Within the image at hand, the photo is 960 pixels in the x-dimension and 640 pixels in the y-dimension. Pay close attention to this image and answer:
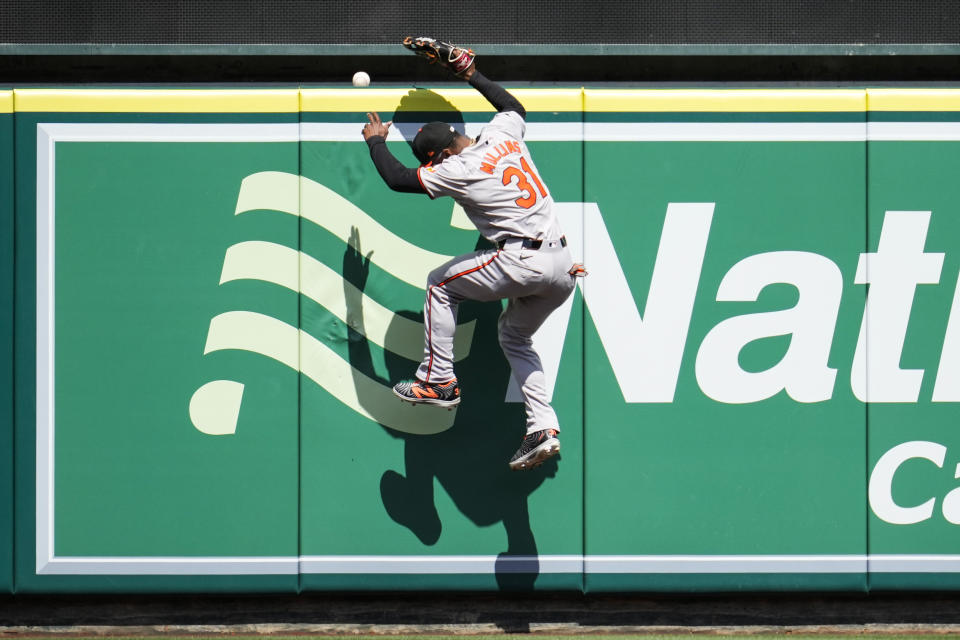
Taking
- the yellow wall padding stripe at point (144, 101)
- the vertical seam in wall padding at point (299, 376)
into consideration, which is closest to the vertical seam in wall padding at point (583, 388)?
the vertical seam in wall padding at point (299, 376)

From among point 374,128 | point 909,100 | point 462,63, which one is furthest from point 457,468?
point 909,100

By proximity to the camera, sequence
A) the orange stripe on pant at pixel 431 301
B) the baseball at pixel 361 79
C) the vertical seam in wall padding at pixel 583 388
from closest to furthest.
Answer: the orange stripe on pant at pixel 431 301
the baseball at pixel 361 79
the vertical seam in wall padding at pixel 583 388

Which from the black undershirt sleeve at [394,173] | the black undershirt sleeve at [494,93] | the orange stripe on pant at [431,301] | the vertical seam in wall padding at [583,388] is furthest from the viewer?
the vertical seam in wall padding at [583,388]

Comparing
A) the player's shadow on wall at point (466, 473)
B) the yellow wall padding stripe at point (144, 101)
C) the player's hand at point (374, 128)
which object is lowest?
the player's shadow on wall at point (466, 473)

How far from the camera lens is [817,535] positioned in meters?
3.97

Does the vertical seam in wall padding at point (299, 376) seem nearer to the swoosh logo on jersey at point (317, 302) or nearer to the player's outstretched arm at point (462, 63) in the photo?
the swoosh logo on jersey at point (317, 302)

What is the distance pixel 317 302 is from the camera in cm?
396

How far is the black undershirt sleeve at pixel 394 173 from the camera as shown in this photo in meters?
3.47

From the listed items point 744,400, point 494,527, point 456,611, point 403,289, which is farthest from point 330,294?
point 744,400

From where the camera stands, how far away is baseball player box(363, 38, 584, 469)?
354 centimetres

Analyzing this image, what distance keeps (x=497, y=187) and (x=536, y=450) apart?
3.80 ft

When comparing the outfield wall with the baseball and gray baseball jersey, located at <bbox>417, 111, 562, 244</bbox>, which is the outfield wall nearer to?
the baseball

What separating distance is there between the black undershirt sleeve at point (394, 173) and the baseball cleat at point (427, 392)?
84 cm

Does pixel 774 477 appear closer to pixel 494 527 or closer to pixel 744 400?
pixel 744 400
